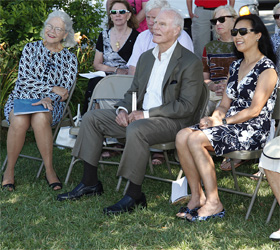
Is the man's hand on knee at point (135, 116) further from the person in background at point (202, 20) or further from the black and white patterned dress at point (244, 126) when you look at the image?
the person in background at point (202, 20)

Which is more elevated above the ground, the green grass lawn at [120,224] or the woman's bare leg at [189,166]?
the woman's bare leg at [189,166]

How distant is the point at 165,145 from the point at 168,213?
590 mm

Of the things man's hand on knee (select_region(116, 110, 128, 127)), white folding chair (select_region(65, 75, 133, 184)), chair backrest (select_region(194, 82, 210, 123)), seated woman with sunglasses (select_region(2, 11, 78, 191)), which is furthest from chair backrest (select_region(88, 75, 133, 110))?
chair backrest (select_region(194, 82, 210, 123))

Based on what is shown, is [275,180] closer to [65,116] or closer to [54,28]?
[65,116]

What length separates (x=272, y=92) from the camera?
14.9 ft

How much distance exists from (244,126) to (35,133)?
2.08m

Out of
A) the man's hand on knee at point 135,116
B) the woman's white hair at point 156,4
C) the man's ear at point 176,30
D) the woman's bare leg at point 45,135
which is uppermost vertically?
the woman's white hair at point 156,4

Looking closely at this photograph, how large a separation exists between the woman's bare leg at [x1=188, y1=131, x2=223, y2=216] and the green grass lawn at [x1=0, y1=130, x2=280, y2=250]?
126 millimetres

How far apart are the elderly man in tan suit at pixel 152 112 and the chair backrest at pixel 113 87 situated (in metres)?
0.43

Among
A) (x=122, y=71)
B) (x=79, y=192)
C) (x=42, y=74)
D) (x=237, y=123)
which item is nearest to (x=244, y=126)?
(x=237, y=123)

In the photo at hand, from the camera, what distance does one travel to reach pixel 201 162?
4.35 meters

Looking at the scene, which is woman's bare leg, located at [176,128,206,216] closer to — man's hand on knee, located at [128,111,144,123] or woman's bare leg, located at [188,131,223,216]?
woman's bare leg, located at [188,131,223,216]

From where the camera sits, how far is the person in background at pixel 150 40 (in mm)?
6051

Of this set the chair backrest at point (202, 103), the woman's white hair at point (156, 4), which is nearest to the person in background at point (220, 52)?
the woman's white hair at point (156, 4)
